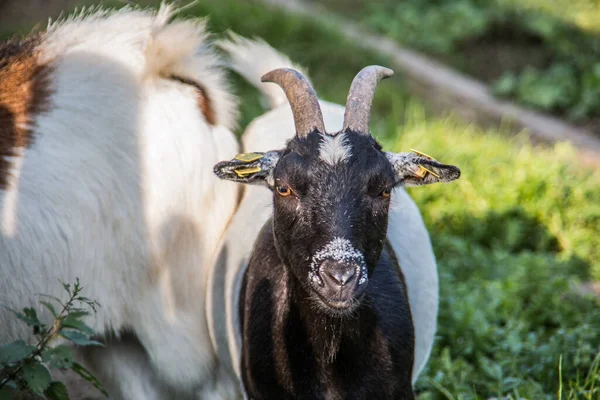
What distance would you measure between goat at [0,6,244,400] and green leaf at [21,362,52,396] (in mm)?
795

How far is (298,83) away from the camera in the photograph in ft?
10.5

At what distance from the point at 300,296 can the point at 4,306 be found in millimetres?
1176

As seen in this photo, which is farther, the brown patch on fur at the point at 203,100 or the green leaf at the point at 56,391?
the brown patch on fur at the point at 203,100

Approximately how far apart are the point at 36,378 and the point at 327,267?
40.4 inches

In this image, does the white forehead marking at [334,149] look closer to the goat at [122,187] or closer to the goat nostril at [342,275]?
the goat nostril at [342,275]

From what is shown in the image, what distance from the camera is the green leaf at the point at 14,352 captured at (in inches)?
101

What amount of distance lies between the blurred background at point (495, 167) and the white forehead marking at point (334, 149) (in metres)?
1.45

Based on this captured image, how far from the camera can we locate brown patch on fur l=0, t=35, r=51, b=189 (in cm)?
339

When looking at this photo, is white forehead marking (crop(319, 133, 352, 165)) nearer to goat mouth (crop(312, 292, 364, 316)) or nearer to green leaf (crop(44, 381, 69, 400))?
goat mouth (crop(312, 292, 364, 316))

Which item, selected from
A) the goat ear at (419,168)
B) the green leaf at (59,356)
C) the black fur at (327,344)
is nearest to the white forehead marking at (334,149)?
the goat ear at (419,168)

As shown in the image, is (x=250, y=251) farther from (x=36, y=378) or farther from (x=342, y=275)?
(x=36, y=378)

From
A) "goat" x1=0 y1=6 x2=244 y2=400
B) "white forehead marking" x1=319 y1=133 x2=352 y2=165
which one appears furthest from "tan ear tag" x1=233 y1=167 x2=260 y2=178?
"goat" x1=0 y1=6 x2=244 y2=400

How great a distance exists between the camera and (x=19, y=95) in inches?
138

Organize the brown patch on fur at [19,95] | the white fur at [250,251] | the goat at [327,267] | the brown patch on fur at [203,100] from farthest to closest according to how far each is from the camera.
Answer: the brown patch on fur at [203,100], the white fur at [250,251], the brown patch on fur at [19,95], the goat at [327,267]
